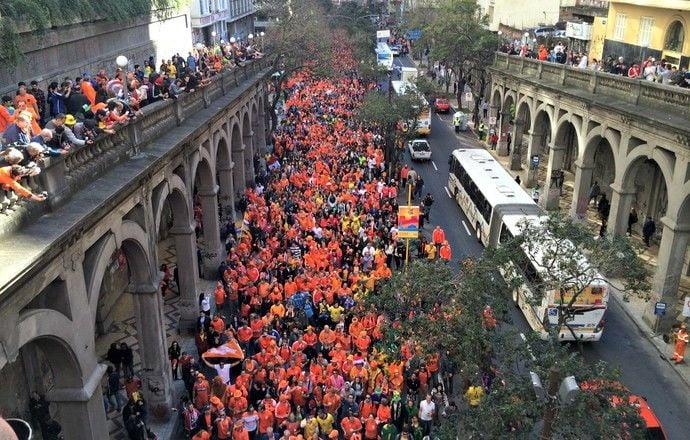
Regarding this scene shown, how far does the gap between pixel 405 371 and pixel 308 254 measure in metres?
7.26

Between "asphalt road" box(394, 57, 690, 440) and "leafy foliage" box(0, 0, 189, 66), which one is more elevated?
"leafy foliage" box(0, 0, 189, 66)

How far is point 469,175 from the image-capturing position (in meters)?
30.3

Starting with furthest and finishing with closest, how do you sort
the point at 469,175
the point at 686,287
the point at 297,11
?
the point at 297,11
the point at 469,175
the point at 686,287

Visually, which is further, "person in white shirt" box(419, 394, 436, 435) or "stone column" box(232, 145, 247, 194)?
"stone column" box(232, 145, 247, 194)

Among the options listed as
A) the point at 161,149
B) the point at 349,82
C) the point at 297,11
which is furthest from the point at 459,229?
the point at 349,82

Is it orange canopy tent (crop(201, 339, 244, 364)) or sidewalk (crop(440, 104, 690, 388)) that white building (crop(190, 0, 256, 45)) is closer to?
sidewalk (crop(440, 104, 690, 388))

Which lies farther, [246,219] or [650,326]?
[246,219]

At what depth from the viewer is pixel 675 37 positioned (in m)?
31.5

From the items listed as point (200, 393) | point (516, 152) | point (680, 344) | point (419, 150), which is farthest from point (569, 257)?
point (419, 150)

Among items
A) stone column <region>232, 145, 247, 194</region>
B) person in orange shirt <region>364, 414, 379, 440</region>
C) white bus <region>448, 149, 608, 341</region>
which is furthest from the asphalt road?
stone column <region>232, 145, 247, 194</region>

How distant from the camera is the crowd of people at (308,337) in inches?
585

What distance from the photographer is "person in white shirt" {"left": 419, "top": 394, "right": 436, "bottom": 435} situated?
49.5 feet

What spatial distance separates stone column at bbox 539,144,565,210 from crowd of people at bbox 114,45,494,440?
29.0 feet

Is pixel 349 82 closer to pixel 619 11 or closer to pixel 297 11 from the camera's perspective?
pixel 297 11
